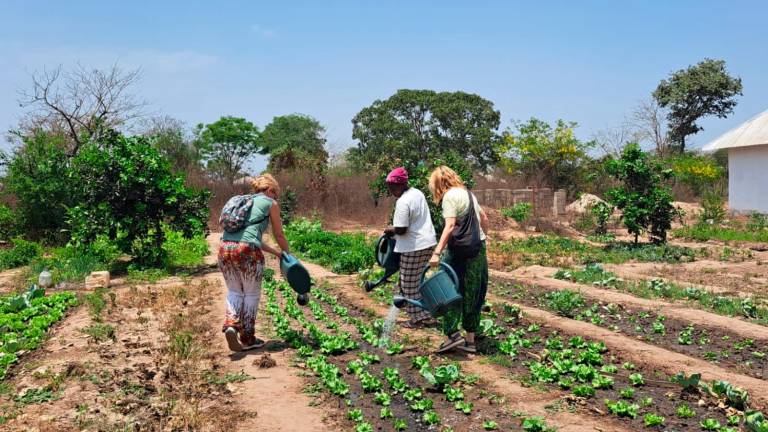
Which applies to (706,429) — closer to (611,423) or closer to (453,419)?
(611,423)

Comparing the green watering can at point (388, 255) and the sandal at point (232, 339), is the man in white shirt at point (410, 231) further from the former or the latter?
the sandal at point (232, 339)

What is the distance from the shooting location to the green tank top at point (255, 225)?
5.89 meters

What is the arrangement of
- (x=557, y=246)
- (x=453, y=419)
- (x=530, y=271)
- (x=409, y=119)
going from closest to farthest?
(x=453, y=419) < (x=530, y=271) < (x=557, y=246) < (x=409, y=119)

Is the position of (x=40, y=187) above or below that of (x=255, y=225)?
above

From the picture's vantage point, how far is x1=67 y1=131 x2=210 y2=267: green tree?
1154 centimetres

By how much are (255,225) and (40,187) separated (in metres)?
12.2

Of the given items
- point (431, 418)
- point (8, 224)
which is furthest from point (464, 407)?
point (8, 224)

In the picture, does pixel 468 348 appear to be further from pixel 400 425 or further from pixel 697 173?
pixel 697 173

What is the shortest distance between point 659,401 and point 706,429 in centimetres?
54

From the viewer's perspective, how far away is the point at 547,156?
27922 millimetres

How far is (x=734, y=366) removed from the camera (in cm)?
568

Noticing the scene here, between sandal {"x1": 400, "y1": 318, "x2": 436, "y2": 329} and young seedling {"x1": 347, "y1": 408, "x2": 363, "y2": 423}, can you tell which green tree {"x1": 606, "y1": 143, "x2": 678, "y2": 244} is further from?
young seedling {"x1": 347, "y1": 408, "x2": 363, "y2": 423}

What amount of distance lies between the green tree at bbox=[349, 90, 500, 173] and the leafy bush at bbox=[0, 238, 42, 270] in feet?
93.3

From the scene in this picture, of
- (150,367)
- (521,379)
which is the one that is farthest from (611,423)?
(150,367)
